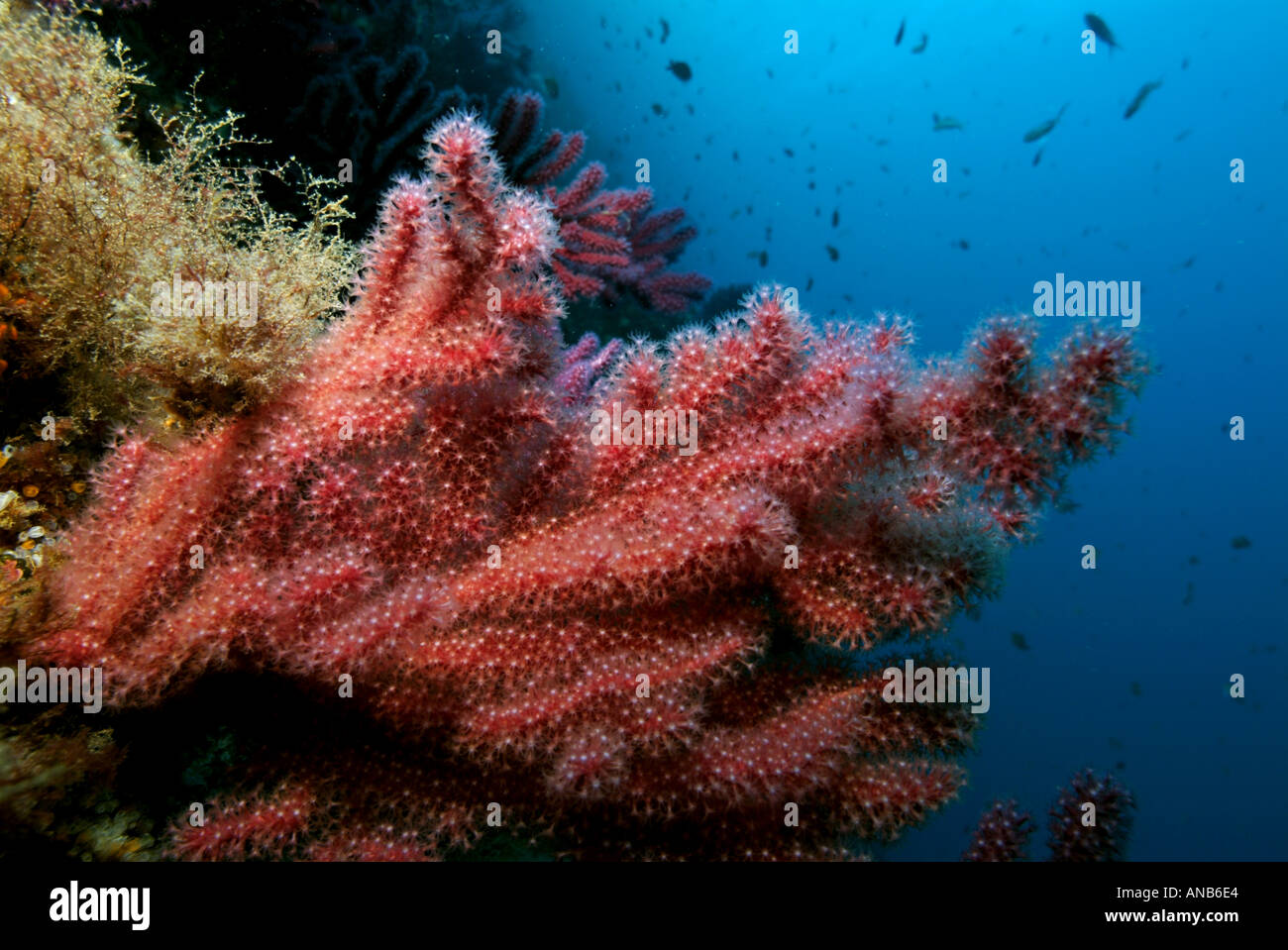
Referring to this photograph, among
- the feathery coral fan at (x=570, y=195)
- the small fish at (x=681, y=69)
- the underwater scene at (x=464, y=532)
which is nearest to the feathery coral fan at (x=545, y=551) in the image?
the underwater scene at (x=464, y=532)

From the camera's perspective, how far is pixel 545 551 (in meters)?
2.45

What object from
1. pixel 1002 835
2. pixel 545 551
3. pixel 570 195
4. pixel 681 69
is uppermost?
pixel 681 69

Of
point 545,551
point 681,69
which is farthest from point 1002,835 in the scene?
point 681,69

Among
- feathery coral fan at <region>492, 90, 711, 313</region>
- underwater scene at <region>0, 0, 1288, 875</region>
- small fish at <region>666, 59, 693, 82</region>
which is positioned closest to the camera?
underwater scene at <region>0, 0, 1288, 875</region>

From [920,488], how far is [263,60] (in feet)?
19.0

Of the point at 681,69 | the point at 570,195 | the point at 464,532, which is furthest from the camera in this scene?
the point at 681,69

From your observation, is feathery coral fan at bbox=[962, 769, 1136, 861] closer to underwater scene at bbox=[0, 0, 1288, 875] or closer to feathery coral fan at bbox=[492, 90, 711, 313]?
underwater scene at bbox=[0, 0, 1288, 875]

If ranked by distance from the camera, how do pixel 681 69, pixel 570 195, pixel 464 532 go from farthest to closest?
pixel 681 69 < pixel 570 195 < pixel 464 532

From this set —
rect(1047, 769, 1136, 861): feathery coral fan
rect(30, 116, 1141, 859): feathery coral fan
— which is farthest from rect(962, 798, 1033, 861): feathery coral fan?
rect(30, 116, 1141, 859): feathery coral fan

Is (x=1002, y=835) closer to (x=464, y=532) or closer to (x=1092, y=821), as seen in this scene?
(x=1092, y=821)

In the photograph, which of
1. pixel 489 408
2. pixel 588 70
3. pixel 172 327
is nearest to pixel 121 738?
pixel 172 327

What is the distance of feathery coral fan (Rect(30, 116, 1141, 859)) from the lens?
223 cm

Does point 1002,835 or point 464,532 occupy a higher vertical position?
point 464,532
